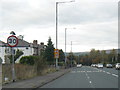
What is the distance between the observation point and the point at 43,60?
3269 cm

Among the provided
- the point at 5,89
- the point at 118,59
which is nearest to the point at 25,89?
the point at 5,89

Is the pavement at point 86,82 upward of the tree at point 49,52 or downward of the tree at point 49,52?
downward

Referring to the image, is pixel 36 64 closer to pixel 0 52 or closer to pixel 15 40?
pixel 15 40

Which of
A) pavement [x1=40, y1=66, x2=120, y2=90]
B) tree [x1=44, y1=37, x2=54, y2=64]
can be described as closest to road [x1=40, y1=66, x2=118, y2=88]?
pavement [x1=40, y1=66, x2=120, y2=90]

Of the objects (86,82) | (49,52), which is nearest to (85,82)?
(86,82)

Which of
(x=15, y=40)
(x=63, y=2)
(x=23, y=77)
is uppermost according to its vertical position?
(x=63, y=2)

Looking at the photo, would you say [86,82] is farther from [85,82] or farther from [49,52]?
[49,52]

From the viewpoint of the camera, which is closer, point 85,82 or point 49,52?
point 85,82

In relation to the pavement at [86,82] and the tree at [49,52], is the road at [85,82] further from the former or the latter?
the tree at [49,52]

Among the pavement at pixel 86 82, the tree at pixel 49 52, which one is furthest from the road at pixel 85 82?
the tree at pixel 49 52

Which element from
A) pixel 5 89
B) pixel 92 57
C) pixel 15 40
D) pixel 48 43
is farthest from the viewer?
pixel 92 57

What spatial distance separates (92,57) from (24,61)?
15097cm

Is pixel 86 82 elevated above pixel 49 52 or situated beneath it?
situated beneath

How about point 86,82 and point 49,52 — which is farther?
point 49,52
